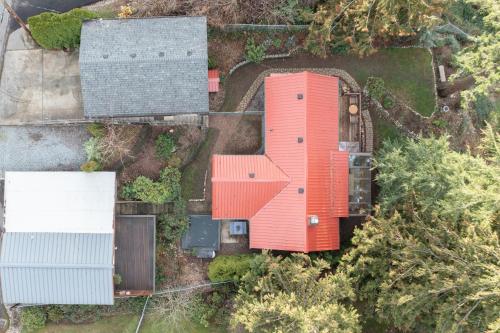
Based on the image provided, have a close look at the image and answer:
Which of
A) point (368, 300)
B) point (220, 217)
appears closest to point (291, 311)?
point (368, 300)

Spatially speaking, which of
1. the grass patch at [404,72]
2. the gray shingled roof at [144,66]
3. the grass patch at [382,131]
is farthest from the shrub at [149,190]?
the grass patch at [404,72]

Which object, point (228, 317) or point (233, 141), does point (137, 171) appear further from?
point (228, 317)

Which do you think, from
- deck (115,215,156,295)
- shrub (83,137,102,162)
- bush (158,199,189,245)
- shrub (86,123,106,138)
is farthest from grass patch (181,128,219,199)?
shrub (86,123,106,138)

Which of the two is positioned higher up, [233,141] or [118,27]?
[118,27]

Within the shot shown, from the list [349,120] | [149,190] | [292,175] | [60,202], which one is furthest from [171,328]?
[349,120]

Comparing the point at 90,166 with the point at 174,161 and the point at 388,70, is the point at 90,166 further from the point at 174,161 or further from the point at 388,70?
the point at 388,70

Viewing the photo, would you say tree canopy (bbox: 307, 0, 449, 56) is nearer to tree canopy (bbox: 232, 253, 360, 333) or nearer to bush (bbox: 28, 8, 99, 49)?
tree canopy (bbox: 232, 253, 360, 333)

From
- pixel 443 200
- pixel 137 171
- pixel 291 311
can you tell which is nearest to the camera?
pixel 291 311
